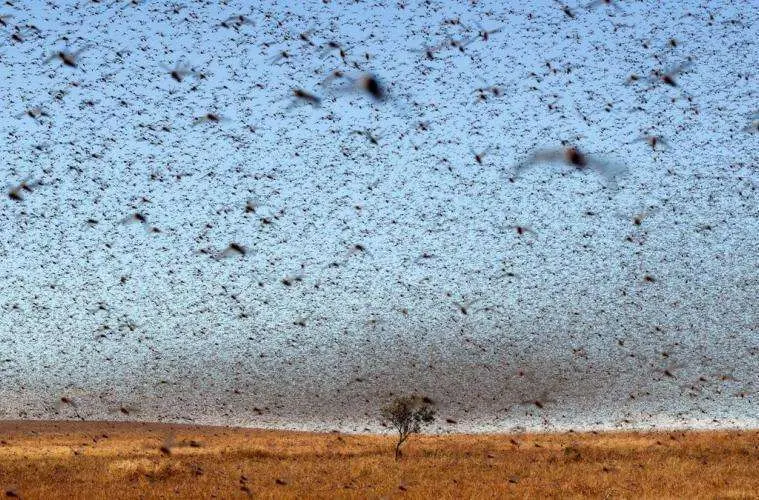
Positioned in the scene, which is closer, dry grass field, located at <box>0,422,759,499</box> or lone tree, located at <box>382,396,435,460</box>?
dry grass field, located at <box>0,422,759,499</box>

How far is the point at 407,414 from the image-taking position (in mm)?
40219

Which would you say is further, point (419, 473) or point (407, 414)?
point (407, 414)

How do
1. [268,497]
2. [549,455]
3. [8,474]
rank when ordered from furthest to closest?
[549,455], [8,474], [268,497]

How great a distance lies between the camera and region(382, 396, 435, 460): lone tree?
4019cm

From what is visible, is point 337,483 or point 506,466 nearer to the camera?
point 337,483

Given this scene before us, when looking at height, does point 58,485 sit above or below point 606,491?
below

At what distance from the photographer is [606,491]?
21891mm

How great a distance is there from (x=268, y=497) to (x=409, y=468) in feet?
30.2

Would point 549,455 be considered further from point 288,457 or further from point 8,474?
point 8,474

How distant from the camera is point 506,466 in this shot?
3033 cm

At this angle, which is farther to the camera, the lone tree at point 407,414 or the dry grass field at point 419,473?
the lone tree at point 407,414

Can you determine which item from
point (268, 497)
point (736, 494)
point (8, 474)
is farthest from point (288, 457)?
point (736, 494)

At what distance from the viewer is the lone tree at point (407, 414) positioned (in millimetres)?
40188

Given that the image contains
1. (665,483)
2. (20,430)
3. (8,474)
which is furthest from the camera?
(20,430)
